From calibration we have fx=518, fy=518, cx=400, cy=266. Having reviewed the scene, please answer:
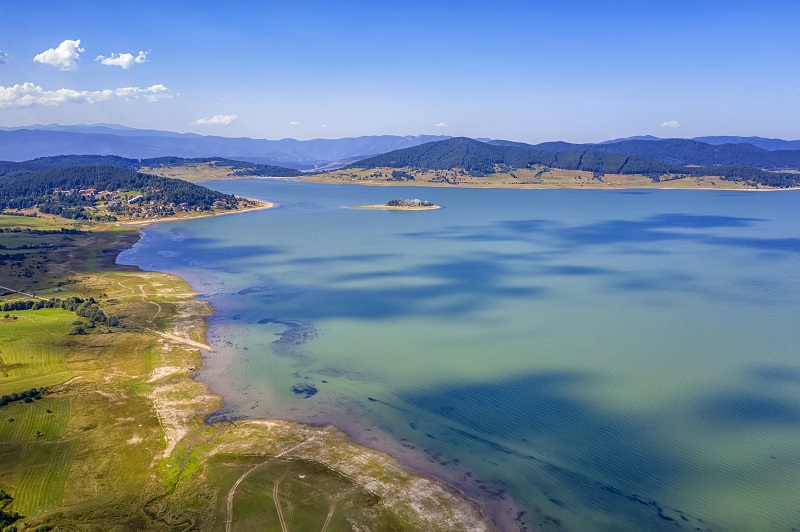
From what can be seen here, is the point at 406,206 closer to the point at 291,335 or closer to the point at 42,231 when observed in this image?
the point at 42,231

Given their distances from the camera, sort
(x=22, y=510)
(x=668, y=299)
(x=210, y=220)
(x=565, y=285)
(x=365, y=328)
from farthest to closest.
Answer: (x=210, y=220) < (x=565, y=285) < (x=668, y=299) < (x=365, y=328) < (x=22, y=510)

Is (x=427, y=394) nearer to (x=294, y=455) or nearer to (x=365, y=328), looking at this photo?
(x=294, y=455)

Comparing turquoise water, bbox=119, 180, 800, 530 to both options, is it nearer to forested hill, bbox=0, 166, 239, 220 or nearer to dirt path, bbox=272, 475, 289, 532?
dirt path, bbox=272, 475, 289, 532

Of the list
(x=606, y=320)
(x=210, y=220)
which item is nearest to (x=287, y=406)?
(x=606, y=320)

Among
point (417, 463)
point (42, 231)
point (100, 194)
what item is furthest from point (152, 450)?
A: point (100, 194)

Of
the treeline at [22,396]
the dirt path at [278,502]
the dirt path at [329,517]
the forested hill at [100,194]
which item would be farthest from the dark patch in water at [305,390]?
the forested hill at [100,194]

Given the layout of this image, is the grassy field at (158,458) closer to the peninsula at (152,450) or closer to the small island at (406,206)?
the peninsula at (152,450)
